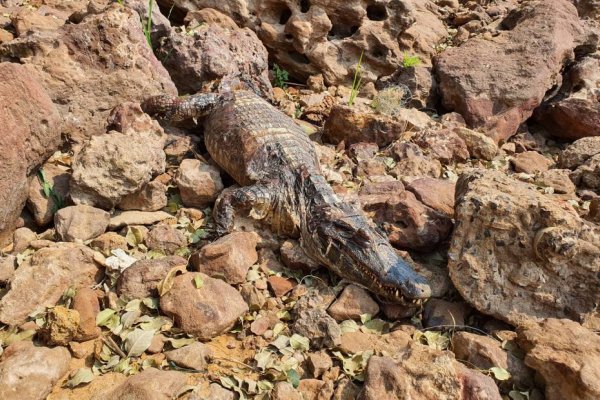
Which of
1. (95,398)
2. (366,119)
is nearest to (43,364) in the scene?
(95,398)

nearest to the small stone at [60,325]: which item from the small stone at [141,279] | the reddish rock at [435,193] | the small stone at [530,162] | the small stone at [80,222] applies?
the small stone at [141,279]

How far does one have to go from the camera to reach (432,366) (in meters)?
2.62

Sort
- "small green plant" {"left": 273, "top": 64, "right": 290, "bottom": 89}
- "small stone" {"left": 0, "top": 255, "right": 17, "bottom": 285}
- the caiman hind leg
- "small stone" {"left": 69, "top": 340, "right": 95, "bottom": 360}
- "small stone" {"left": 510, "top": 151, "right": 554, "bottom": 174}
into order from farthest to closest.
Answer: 1. "small green plant" {"left": 273, "top": 64, "right": 290, "bottom": 89}
2. "small stone" {"left": 510, "top": 151, "right": 554, "bottom": 174}
3. the caiman hind leg
4. "small stone" {"left": 0, "top": 255, "right": 17, "bottom": 285}
5. "small stone" {"left": 69, "top": 340, "right": 95, "bottom": 360}

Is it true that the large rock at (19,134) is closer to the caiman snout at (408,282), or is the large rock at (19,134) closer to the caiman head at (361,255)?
the caiman head at (361,255)

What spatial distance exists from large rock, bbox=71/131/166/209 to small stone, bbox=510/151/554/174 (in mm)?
4162

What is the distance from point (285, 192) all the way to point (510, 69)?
12.5 ft

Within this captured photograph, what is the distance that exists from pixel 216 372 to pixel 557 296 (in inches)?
91.1

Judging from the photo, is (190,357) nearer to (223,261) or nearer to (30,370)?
(223,261)

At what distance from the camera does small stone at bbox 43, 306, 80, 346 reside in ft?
9.60

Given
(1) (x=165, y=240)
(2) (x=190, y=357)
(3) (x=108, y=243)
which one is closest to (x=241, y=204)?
(1) (x=165, y=240)

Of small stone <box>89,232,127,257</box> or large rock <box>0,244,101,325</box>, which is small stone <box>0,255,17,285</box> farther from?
small stone <box>89,232,127,257</box>

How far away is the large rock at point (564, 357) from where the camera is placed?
8.47 ft

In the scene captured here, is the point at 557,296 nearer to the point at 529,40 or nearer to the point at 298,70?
the point at 529,40

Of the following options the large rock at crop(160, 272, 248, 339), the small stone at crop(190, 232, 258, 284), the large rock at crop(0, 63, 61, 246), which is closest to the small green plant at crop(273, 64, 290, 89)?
the large rock at crop(0, 63, 61, 246)
